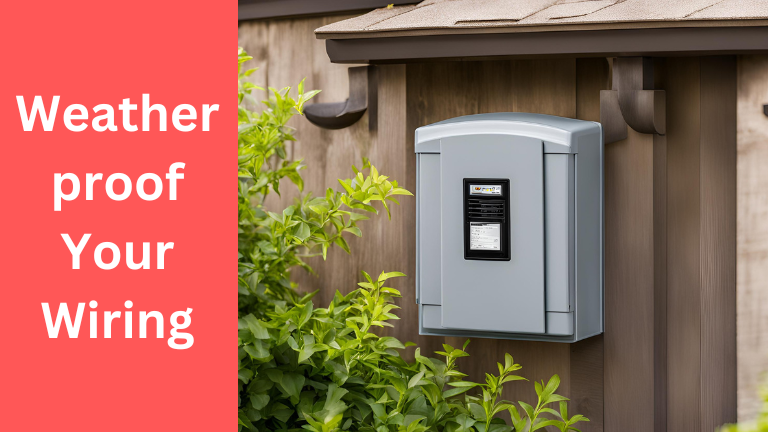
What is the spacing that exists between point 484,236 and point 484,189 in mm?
163

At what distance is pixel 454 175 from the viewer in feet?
9.18

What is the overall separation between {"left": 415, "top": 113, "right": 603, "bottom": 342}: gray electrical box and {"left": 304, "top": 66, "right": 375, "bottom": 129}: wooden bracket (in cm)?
57

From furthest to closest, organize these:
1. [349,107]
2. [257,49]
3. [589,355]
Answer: [257,49] < [349,107] < [589,355]

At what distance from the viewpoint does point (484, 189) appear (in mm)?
2754

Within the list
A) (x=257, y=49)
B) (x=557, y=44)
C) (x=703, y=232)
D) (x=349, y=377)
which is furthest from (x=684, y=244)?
(x=257, y=49)

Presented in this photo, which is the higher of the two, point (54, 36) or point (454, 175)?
point (54, 36)

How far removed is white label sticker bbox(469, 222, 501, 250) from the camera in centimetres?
275

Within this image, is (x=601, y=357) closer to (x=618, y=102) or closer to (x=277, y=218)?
(x=618, y=102)

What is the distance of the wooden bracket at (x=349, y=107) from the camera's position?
11.0ft

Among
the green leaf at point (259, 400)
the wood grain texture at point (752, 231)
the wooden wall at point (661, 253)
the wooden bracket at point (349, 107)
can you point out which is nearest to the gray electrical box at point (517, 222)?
the wooden wall at point (661, 253)

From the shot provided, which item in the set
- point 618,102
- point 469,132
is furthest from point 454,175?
point 618,102

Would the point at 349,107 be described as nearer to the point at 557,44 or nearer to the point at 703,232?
the point at 557,44

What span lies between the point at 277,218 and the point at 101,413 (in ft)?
4.99

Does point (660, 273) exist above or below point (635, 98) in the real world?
below
